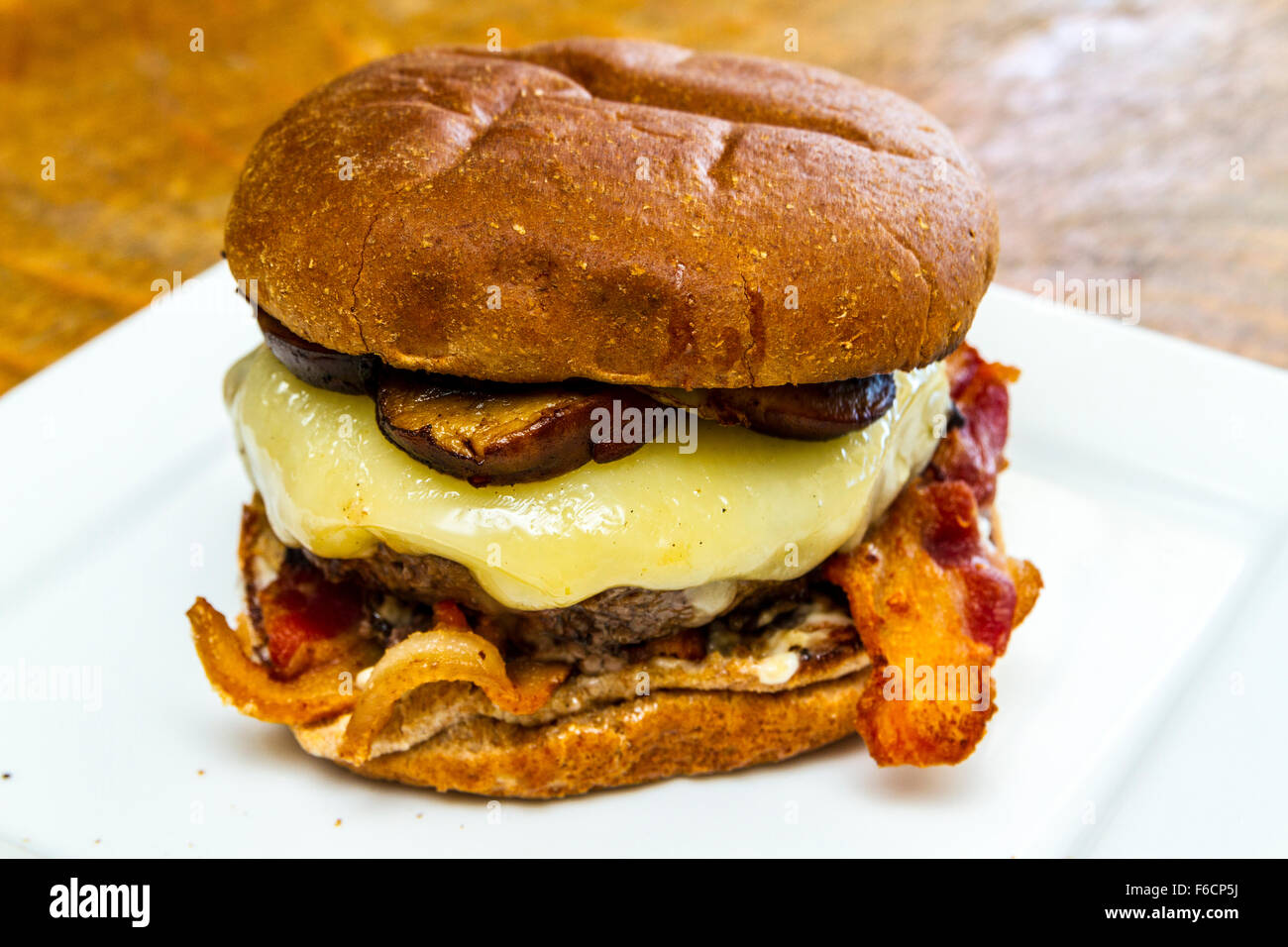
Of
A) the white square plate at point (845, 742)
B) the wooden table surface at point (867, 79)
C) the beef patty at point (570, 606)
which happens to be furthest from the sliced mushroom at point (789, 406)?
the wooden table surface at point (867, 79)

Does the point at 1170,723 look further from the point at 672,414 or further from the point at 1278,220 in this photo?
the point at 1278,220

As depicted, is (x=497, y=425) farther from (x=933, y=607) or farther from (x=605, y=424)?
(x=933, y=607)

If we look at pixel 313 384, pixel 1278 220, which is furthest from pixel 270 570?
pixel 1278 220

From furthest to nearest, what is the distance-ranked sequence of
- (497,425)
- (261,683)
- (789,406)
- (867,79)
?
1. (867,79)
2. (261,683)
3. (789,406)
4. (497,425)

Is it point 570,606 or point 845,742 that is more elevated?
point 570,606

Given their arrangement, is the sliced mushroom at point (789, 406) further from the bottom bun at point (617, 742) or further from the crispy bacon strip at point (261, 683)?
the crispy bacon strip at point (261, 683)

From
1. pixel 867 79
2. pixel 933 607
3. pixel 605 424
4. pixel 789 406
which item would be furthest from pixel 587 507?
pixel 867 79
